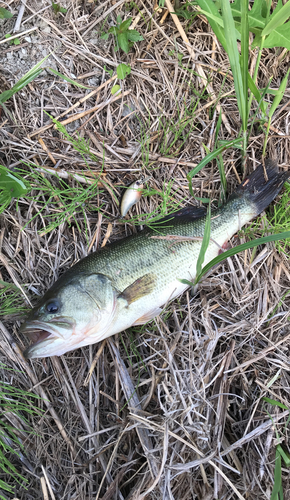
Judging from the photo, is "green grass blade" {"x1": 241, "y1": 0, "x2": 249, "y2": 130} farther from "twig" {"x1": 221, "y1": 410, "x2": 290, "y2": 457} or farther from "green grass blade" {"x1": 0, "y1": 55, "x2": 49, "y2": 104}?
"twig" {"x1": 221, "y1": 410, "x2": 290, "y2": 457}

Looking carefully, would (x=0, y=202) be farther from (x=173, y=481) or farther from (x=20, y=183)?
(x=173, y=481)

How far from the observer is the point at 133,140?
331 cm

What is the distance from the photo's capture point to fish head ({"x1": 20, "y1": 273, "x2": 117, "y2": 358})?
2566mm

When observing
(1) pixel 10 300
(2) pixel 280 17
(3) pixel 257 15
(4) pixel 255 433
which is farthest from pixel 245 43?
(4) pixel 255 433

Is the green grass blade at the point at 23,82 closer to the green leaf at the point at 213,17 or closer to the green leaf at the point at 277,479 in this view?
the green leaf at the point at 213,17

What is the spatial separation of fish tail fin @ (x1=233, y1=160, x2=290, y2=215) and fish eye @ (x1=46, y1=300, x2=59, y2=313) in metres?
1.98

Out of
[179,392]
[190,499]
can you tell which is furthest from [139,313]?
[190,499]

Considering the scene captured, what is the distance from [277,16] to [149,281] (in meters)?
2.32

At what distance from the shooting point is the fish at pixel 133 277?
2629 mm

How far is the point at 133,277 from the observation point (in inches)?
112

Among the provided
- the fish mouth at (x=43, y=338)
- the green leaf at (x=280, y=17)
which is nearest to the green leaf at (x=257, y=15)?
the green leaf at (x=280, y=17)

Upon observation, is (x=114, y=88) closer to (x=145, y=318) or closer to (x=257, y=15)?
(x=257, y=15)

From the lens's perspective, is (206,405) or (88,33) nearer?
(206,405)

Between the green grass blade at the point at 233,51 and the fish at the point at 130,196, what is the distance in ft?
3.79
